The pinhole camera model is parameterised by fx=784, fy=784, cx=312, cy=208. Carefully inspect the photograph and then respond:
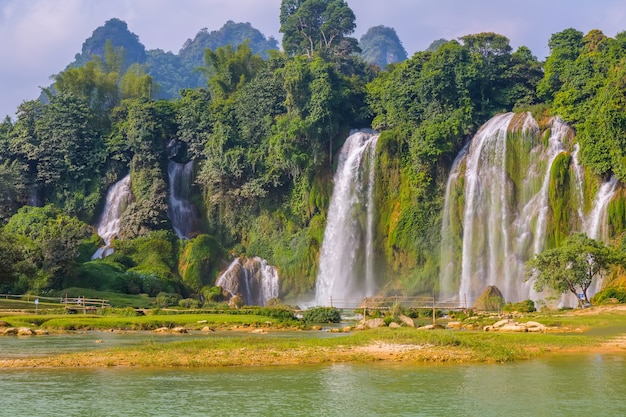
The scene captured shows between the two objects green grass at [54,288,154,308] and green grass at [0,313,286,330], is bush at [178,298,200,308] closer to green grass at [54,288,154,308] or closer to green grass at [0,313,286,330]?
green grass at [54,288,154,308]

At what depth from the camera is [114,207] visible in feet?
265

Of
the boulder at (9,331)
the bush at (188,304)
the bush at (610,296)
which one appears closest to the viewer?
the boulder at (9,331)

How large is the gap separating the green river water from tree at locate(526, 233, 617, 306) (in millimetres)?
20762

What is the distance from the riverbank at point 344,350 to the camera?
26.5 metres

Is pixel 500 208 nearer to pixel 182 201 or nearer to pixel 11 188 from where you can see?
pixel 182 201

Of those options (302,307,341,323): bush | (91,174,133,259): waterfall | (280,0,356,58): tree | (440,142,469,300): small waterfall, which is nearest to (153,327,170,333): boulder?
(302,307,341,323): bush

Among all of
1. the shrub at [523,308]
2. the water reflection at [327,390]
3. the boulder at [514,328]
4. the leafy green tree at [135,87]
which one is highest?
the leafy green tree at [135,87]

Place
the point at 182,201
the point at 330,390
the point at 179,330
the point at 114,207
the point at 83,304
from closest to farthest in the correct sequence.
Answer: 1. the point at 330,390
2. the point at 179,330
3. the point at 83,304
4. the point at 114,207
5. the point at 182,201

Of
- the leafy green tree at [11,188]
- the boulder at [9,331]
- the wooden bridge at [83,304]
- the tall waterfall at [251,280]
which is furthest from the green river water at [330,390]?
the leafy green tree at [11,188]

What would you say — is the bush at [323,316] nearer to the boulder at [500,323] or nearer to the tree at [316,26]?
the boulder at [500,323]

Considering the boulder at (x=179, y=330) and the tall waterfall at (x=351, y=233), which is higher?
the tall waterfall at (x=351, y=233)

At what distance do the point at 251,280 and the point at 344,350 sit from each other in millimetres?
43973

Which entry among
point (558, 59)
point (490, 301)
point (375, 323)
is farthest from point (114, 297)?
point (558, 59)

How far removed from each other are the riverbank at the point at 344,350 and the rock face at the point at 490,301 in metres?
19.5
